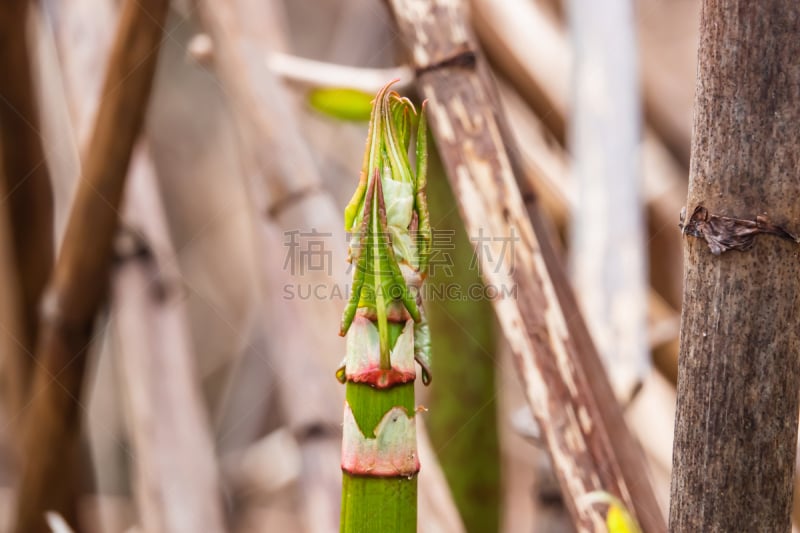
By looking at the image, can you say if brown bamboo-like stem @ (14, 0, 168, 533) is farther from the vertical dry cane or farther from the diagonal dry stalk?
the vertical dry cane

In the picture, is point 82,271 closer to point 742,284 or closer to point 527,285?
point 527,285

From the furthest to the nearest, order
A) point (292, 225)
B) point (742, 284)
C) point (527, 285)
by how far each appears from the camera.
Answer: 1. point (292, 225)
2. point (527, 285)
3. point (742, 284)

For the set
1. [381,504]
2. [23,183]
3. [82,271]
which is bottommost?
[381,504]

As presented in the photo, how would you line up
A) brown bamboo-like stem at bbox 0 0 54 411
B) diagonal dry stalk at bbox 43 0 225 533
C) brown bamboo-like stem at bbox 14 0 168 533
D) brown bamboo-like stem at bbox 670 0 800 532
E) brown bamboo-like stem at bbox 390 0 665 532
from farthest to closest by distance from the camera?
brown bamboo-like stem at bbox 0 0 54 411 < diagonal dry stalk at bbox 43 0 225 533 < brown bamboo-like stem at bbox 14 0 168 533 < brown bamboo-like stem at bbox 390 0 665 532 < brown bamboo-like stem at bbox 670 0 800 532

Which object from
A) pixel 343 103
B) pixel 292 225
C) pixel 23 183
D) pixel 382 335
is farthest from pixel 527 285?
pixel 23 183

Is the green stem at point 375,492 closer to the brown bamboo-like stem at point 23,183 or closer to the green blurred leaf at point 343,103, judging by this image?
the green blurred leaf at point 343,103

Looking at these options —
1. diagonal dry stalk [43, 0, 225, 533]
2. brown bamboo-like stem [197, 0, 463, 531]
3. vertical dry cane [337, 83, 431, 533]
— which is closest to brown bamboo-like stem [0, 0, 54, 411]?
diagonal dry stalk [43, 0, 225, 533]
